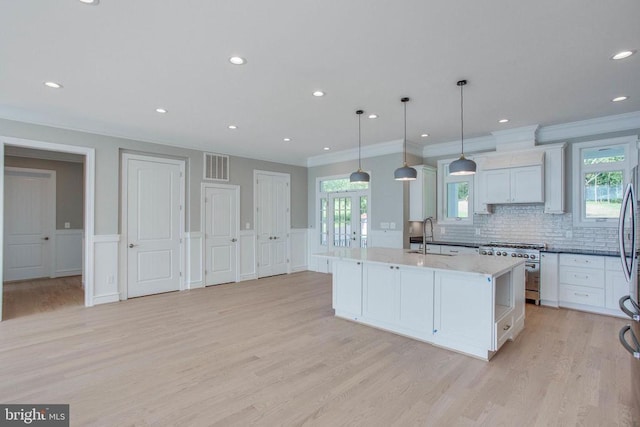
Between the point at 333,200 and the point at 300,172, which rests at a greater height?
the point at 300,172

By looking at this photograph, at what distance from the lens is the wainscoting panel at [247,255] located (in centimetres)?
701

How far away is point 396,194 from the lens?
6348 mm

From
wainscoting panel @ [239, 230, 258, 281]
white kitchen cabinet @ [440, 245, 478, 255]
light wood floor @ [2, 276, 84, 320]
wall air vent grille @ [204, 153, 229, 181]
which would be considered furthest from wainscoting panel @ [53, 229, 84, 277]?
white kitchen cabinet @ [440, 245, 478, 255]

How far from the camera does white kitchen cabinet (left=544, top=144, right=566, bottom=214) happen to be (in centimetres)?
499

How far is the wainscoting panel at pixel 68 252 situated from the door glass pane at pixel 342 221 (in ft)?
19.4

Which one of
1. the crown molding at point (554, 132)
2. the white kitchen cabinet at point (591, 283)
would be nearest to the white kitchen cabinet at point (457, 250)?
the white kitchen cabinet at point (591, 283)

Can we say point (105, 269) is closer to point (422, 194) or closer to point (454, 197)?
point (422, 194)

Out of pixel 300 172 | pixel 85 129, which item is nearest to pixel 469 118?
pixel 300 172

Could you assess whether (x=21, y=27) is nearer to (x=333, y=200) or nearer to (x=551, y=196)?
(x=333, y=200)

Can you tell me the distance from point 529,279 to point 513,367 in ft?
8.37

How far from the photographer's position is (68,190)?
24.5 ft

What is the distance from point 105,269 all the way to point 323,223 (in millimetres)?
Answer: 4487

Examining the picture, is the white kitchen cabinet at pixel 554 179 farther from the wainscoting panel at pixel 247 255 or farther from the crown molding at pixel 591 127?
the wainscoting panel at pixel 247 255

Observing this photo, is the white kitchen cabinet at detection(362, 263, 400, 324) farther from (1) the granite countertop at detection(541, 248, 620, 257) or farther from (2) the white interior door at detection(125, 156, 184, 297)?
(2) the white interior door at detection(125, 156, 184, 297)
